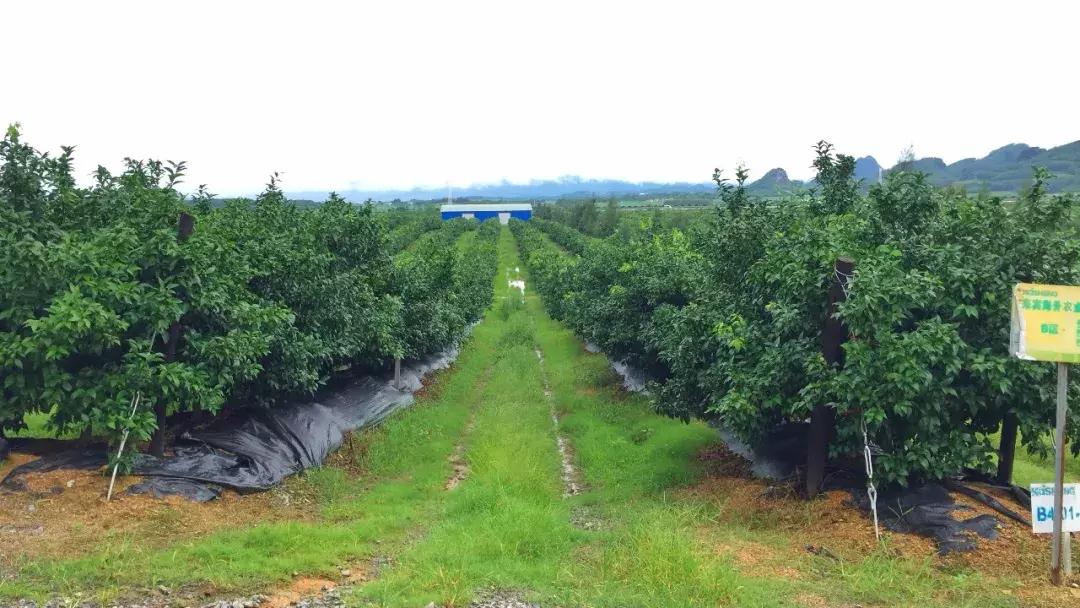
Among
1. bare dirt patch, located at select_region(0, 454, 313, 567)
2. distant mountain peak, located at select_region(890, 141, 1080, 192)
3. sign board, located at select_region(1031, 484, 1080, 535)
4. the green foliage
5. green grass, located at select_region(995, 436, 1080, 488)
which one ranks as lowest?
green grass, located at select_region(995, 436, 1080, 488)

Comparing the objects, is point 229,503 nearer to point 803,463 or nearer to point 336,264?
point 336,264

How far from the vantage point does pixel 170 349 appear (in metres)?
9.20

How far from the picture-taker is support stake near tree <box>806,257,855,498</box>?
842 centimetres

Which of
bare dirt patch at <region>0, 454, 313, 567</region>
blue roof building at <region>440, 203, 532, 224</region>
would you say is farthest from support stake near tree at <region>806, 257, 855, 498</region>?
blue roof building at <region>440, 203, 532, 224</region>

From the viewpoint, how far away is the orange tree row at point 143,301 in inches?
321

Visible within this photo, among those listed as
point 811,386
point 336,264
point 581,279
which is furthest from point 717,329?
point 581,279

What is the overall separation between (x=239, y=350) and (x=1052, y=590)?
868 cm

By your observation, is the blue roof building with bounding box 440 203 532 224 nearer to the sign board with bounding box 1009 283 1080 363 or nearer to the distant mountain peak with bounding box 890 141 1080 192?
the distant mountain peak with bounding box 890 141 1080 192

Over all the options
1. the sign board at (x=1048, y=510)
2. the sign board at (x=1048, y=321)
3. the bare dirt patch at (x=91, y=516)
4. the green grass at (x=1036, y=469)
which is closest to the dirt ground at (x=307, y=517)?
the bare dirt patch at (x=91, y=516)

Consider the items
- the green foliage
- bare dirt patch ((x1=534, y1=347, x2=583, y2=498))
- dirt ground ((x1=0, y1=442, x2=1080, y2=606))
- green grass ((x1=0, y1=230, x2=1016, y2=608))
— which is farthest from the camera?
bare dirt patch ((x1=534, y1=347, x2=583, y2=498))

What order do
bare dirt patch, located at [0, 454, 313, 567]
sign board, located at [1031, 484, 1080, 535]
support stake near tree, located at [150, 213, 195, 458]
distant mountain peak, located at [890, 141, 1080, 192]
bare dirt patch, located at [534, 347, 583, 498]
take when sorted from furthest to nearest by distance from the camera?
distant mountain peak, located at [890, 141, 1080, 192]
bare dirt patch, located at [534, 347, 583, 498]
support stake near tree, located at [150, 213, 195, 458]
bare dirt patch, located at [0, 454, 313, 567]
sign board, located at [1031, 484, 1080, 535]

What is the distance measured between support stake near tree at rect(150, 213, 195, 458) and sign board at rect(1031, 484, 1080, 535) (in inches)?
364

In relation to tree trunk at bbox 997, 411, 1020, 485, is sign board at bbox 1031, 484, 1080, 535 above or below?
above

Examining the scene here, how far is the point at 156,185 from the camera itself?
10.5 metres
